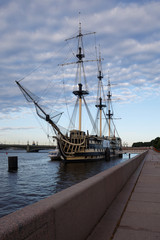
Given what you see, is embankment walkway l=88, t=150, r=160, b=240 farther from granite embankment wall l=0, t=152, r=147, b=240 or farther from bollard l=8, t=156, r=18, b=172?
bollard l=8, t=156, r=18, b=172

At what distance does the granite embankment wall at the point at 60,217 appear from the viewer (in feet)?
6.70

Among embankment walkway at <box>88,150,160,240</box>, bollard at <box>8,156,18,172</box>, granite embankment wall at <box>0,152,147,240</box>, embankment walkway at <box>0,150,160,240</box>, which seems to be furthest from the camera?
bollard at <box>8,156,18,172</box>

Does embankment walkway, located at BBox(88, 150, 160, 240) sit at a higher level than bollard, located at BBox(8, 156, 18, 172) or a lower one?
higher

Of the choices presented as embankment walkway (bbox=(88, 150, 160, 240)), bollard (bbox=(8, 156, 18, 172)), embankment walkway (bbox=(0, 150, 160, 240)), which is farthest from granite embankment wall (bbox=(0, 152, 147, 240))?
bollard (bbox=(8, 156, 18, 172))

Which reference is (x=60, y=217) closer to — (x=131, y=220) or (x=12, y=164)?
(x=131, y=220)

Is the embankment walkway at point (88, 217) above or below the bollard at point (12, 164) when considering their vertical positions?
above

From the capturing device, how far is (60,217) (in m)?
2.77

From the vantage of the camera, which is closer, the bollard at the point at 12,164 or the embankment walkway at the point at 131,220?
the embankment walkway at the point at 131,220

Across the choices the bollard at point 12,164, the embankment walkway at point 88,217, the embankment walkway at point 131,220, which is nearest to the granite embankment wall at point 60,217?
the embankment walkway at point 88,217

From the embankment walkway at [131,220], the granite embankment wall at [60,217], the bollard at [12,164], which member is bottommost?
the bollard at [12,164]

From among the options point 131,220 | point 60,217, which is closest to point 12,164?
point 131,220

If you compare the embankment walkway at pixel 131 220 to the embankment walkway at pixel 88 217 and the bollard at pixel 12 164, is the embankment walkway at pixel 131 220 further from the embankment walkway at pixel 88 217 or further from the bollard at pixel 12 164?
the bollard at pixel 12 164

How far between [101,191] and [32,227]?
282 centimetres

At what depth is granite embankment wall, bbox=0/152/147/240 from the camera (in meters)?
2.04
